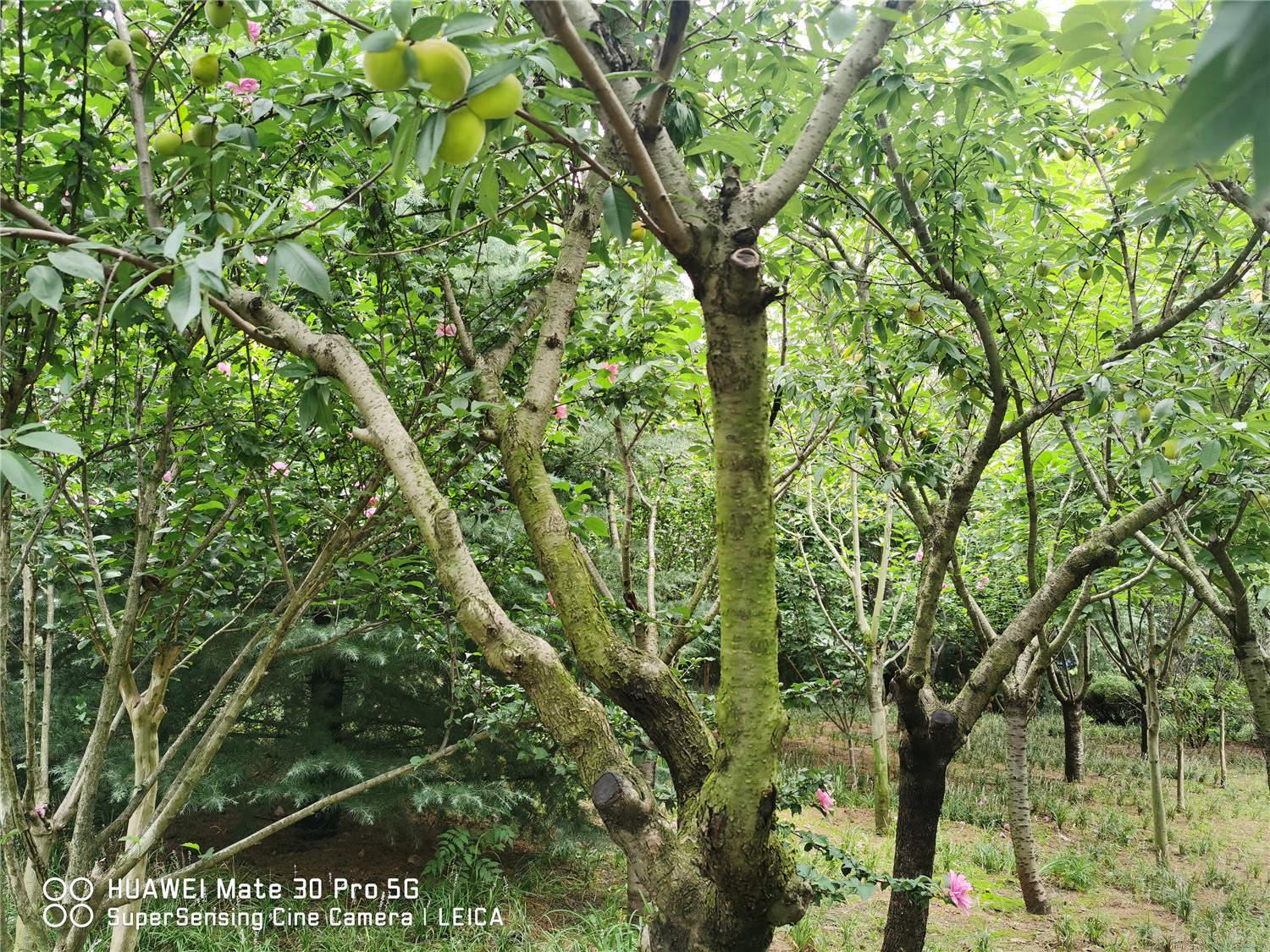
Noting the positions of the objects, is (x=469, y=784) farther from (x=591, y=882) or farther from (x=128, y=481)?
(x=128, y=481)

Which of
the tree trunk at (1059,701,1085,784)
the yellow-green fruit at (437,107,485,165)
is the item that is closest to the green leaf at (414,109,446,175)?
the yellow-green fruit at (437,107,485,165)

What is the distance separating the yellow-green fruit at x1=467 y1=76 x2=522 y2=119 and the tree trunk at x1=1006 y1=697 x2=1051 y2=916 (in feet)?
16.7

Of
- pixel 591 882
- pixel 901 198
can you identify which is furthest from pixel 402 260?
pixel 591 882

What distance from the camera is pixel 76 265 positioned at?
0.93m

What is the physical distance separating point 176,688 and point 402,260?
3.96 m

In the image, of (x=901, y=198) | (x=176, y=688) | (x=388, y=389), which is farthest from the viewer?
(x=176, y=688)

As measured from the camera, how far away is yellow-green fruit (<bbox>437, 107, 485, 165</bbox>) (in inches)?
33.9

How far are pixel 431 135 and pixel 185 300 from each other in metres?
0.32

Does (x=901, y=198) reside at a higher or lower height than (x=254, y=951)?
higher

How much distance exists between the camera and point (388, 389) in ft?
8.08

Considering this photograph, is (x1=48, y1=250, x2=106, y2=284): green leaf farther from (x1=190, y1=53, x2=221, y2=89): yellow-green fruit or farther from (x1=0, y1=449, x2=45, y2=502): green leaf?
(x1=190, y1=53, x2=221, y2=89): yellow-green fruit

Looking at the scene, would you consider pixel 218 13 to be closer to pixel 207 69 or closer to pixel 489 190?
pixel 207 69

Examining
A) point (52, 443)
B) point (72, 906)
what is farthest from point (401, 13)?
point (72, 906)

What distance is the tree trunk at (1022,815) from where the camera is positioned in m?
5.06
